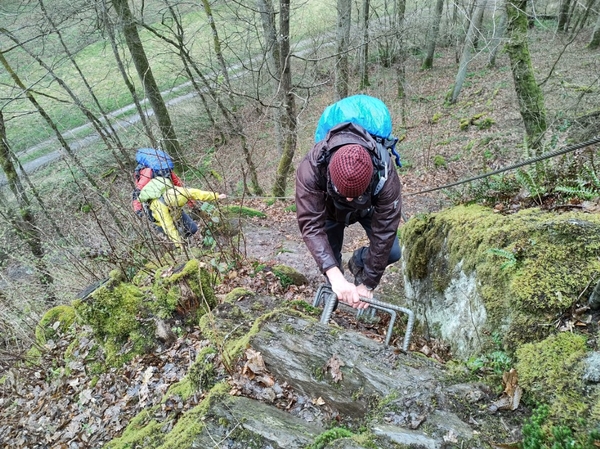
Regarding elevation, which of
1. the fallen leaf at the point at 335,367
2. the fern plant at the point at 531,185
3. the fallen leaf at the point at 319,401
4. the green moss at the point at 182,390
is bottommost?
the fallen leaf at the point at 319,401

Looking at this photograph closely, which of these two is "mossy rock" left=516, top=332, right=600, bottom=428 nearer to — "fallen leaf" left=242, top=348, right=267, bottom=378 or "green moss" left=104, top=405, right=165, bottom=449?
"fallen leaf" left=242, top=348, right=267, bottom=378

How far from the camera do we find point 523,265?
107 inches

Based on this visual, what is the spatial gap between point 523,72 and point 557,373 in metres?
7.95

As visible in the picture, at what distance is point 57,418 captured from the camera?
142 inches

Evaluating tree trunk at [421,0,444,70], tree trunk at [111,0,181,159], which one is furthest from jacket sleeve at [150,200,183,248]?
tree trunk at [421,0,444,70]

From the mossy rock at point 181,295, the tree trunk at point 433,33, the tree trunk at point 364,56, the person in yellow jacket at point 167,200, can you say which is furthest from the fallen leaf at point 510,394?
the tree trunk at point 433,33

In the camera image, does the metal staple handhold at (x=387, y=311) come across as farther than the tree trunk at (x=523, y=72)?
No

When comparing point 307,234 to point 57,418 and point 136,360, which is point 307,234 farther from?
point 57,418

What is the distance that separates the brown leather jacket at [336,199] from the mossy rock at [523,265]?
0.76 m

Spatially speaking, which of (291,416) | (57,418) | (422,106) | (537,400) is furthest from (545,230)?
(422,106)

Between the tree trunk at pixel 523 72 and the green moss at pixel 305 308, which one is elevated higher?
the tree trunk at pixel 523 72

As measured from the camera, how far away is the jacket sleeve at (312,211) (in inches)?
126

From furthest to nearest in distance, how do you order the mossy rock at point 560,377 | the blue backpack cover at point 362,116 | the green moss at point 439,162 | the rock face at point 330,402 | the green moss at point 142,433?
the green moss at point 439,162 < the blue backpack cover at point 362,116 < the green moss at point 142,433 < the rock face at point 330,402 < the mossy rock at point 560,377

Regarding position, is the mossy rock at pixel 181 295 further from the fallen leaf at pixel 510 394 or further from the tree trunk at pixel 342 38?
the tree trunk at pixel 342 38
